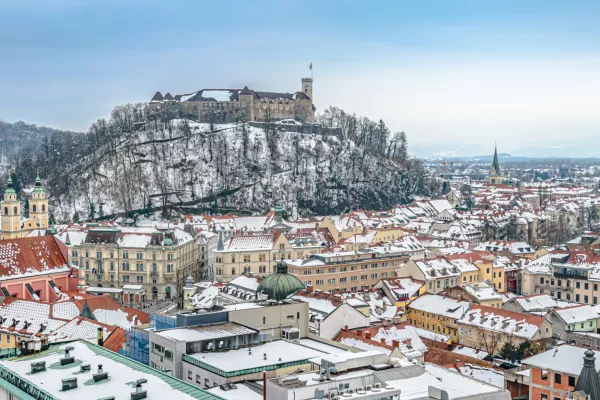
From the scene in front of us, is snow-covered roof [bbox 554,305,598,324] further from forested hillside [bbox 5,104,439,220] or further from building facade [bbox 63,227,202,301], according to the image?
forested hillside [bbox 5,104,439,220]

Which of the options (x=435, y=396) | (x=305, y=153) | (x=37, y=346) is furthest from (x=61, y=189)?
(x=435, y=396)

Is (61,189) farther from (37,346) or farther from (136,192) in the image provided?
(37,346)

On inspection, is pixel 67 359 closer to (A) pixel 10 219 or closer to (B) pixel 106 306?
(B) pixel 106 306

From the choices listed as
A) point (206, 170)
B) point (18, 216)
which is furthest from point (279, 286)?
point (206, 170)

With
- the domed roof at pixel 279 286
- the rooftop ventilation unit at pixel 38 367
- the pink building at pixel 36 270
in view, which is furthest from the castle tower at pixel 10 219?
the rooftop ventilation unit at pixel 38 367

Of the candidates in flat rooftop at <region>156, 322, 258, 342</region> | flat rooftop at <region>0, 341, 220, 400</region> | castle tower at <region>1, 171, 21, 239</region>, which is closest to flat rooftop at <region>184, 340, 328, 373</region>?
flat rooftop at <region>156, 322, 258, 342</region>
